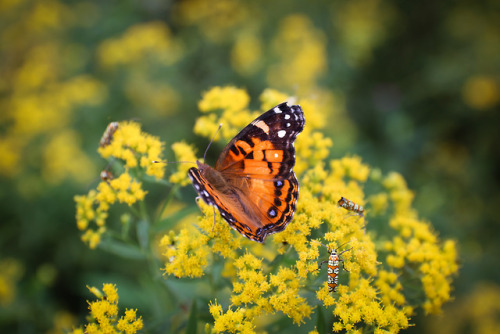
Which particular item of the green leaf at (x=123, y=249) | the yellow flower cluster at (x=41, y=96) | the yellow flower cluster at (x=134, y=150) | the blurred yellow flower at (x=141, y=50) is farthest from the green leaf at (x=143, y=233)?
the blurred yellow flower at (x=141, y=50)

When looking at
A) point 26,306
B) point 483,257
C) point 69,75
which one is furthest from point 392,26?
point 26,306

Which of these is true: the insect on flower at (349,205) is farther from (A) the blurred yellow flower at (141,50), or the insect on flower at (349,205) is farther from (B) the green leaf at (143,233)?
(A) the blurred yellow flower at (141,50)

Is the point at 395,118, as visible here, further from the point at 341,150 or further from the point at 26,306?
the point at 26,306

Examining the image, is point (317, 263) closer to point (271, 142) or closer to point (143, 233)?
point (271, 142)

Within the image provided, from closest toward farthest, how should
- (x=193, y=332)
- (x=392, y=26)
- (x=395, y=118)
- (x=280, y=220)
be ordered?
(x=193, y=332) → (x=280, y=220) → (x=395, y=118) → (x=392, y=26)

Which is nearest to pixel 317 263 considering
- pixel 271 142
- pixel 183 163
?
pixel 271 142
